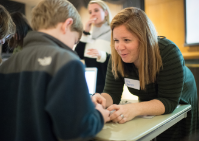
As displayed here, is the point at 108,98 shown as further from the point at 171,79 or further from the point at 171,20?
the point at 171,20

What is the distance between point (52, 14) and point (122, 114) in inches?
20.8

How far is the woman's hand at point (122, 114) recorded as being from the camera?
0.78m

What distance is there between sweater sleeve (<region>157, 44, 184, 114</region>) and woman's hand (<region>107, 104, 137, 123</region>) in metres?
0.21

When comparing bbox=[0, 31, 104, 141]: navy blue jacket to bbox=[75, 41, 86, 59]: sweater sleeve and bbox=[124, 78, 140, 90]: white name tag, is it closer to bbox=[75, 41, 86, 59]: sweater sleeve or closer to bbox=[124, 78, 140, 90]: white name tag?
bbox=[124, 78, 140, 90]: white name tag

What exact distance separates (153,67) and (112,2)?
1.86 meters

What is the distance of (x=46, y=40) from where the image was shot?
1.92 feet

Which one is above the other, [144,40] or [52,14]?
[52,14]

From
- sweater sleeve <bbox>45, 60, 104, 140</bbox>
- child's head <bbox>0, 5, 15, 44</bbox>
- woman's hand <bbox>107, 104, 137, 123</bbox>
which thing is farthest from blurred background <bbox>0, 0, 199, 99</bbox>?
sweater sleeve <bbox>45, 60, 104, 140</bbox>

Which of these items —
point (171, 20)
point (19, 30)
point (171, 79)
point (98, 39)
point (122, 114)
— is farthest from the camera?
point (171, 20)

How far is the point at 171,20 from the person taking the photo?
7.98 feet

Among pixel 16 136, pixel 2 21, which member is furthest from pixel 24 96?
pixel 2 21

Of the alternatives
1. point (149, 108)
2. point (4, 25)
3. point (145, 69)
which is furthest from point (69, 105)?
point (4, 25)

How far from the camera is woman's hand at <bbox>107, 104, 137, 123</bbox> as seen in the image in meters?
0.78

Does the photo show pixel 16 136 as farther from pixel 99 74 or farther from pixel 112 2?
pixel 112 2
